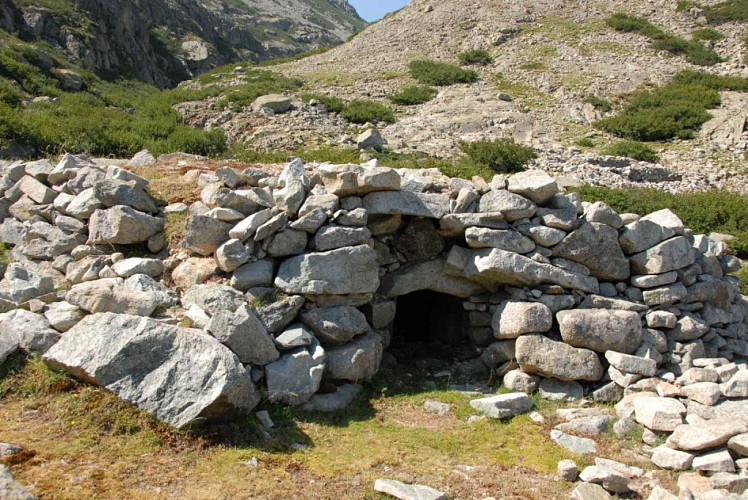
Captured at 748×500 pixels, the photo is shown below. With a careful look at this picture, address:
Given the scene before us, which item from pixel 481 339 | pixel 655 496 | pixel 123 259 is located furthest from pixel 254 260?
pixel 655 496

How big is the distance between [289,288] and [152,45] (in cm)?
5623

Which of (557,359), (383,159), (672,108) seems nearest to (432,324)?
(557,359)

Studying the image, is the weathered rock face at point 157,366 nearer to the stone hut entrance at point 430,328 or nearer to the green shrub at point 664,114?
the stone hut entrance at point 430,328

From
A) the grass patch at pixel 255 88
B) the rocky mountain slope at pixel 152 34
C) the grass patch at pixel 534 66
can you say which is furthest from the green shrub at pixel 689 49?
the rocky mountain slope at pixel 152 34

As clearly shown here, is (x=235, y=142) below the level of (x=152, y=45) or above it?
below

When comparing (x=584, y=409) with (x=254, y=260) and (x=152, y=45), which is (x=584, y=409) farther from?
(x=152, y=45)

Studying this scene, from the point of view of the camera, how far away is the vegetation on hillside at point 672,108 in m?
21.8

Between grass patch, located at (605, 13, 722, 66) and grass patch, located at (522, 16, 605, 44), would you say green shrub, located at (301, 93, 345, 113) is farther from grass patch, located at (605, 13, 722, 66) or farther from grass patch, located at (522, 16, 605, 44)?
grass patch, located at (605, 13, 722, 66)

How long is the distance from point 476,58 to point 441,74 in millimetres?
4606

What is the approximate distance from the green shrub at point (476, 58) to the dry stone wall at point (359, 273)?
25.4 meters

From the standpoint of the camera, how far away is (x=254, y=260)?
8156 mm

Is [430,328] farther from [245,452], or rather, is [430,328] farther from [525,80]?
[525,80]

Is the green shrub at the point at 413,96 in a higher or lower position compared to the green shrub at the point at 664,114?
higher

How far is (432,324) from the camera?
463 inches
